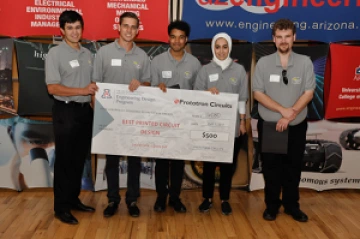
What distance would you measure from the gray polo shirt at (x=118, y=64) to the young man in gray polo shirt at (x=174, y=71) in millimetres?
140

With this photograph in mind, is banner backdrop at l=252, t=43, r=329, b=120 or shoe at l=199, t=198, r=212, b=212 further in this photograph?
banner backdrop at l=252, t=43, r=329, b=120

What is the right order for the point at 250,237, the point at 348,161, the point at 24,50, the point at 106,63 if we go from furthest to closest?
the point at 348,161, the point at 24,50, the point at 106,63, the point at 250,237

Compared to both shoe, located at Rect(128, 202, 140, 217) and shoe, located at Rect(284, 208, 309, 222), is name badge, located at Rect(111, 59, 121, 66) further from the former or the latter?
shoe, located at Rect(284, 208, 309, 222)

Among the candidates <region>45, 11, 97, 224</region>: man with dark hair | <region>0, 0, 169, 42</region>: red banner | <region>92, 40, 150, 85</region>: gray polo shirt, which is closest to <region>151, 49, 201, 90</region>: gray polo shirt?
<region>92, 40, 150, 85</region>: gray polo shirt

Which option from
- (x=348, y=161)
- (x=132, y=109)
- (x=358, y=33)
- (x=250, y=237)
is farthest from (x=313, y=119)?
(x=132, y=109)

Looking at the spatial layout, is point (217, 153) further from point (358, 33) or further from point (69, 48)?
point (358, 33)

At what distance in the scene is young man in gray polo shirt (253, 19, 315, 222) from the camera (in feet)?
11.8

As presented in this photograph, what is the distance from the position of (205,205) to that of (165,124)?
0.83 metres

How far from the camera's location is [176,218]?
3812 millimetres

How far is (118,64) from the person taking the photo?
12.1 feet

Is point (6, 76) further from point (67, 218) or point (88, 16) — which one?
point (67, 218)

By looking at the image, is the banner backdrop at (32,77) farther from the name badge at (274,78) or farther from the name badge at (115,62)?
the name badge at (274,78)

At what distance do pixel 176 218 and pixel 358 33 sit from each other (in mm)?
2549

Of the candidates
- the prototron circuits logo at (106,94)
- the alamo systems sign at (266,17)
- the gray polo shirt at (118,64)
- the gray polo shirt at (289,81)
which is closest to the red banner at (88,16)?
the alamo systems sign at (266,17)
